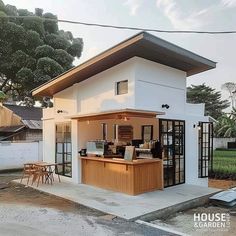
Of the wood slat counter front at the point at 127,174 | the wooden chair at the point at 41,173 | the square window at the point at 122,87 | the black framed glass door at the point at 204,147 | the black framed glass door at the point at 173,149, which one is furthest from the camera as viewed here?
the black framed glass door at the point at 204,147

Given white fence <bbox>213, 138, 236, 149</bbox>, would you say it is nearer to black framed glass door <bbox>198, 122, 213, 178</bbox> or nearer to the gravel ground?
black framed glass door <bbox>198, 122, 213, 178</bbox>

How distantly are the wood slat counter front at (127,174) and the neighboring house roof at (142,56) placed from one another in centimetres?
290

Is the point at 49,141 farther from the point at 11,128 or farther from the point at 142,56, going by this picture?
the point at 11,128

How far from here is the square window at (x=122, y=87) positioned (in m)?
9.50

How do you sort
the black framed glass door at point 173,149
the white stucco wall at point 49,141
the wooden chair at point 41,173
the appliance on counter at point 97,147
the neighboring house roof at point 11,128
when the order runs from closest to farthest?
the black framed glass door at point 173,149 → the appliance on counter at point 97,147 → the wooden chair at point 41,173 → the white stucco wall at point 49,141 → the neighboring house roof at point 11,128

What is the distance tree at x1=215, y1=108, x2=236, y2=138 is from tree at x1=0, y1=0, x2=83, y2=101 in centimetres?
1958

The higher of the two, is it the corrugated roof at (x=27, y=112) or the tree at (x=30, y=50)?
the tree at (x=30, y=50)

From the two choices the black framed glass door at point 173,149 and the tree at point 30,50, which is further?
the tree at point 30,50

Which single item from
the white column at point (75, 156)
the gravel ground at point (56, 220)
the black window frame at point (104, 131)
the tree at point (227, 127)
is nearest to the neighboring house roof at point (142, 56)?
the white column at point (75, 156)

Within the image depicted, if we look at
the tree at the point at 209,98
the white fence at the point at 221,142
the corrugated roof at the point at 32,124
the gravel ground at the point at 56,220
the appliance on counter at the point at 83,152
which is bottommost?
the gravel ground at the point at 56,220

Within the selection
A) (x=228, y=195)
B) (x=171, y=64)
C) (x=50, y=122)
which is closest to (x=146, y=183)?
(x=228, y=195)

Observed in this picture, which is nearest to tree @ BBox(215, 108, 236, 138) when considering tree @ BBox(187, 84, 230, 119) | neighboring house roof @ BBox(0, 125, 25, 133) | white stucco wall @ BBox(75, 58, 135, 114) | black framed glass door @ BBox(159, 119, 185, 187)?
tree @ BBox(187, 84, 230, 119)

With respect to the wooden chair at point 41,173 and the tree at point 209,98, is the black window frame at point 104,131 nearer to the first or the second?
the wooden chair at point 41,173

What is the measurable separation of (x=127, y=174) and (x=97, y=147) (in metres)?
1.80
